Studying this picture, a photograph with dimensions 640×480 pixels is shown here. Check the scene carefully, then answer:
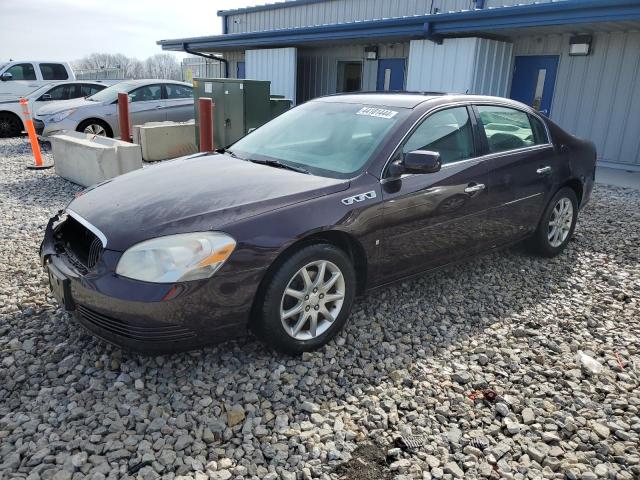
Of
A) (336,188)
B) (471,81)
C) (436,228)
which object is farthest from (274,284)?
(471,81)

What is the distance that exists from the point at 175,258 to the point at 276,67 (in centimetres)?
1349

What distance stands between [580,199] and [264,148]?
331 cm

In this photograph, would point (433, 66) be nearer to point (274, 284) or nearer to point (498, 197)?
point (498, 197)

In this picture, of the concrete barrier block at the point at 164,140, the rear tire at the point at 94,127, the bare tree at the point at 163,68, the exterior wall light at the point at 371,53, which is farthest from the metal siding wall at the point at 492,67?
the bare tree at the point at 163,68

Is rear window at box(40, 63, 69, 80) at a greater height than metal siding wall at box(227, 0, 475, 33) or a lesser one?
lesser

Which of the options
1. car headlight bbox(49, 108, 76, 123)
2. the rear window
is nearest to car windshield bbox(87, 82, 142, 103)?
car headlight bbox(49, 108, 76, 123)

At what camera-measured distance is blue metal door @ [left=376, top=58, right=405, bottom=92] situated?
1294 centimetres

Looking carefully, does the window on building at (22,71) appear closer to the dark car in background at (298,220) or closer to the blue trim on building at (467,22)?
the blue trim on building at (467,22)

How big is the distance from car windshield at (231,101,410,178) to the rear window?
12586 millimetres

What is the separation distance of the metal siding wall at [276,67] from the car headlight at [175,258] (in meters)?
12.4

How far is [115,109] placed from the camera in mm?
10906

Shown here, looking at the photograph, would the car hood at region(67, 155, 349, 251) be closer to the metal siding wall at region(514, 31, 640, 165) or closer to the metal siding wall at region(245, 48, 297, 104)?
the metal siding wall at region(514, 31, 640, 165)

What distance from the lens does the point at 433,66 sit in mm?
11039

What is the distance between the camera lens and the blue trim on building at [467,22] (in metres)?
8.09
